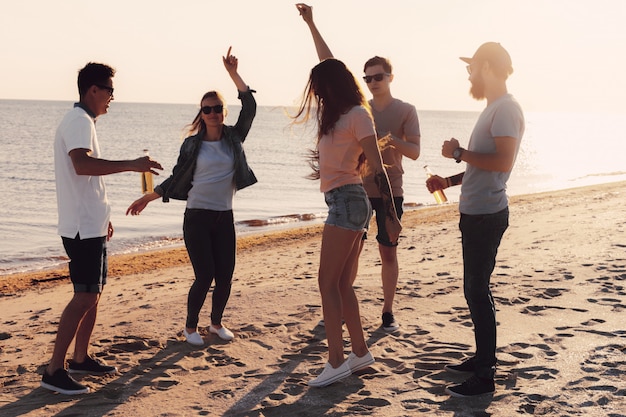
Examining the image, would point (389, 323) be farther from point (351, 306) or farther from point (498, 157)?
point (498, 157)

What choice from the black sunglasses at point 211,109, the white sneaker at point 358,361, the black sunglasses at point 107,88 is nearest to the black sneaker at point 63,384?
the white sneaker at point 358,361

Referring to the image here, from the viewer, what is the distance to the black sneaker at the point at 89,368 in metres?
4.88

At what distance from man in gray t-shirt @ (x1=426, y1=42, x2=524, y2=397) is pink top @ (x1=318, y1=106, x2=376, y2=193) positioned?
1.79ft

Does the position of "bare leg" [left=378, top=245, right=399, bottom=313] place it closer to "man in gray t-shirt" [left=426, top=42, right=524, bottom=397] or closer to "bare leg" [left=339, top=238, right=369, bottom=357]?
"bare leg" [left=339, top=238, right=369, bottom=357]

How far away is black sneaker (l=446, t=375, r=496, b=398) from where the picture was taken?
439 cm

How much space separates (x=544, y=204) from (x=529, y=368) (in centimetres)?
1420

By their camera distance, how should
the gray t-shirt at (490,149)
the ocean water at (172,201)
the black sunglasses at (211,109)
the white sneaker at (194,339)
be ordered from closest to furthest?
the gray t-shirt at (490,149), the black sunglasses at (211,109), the white sneaker at (194,339), the ocean water at (172,201)

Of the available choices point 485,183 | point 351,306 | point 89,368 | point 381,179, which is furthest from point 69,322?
point 485,183

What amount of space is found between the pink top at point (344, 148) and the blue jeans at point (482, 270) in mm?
787

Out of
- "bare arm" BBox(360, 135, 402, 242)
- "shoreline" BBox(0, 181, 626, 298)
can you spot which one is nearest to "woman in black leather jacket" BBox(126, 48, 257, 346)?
"bare arm" BBox(360, 135, 402, 242)

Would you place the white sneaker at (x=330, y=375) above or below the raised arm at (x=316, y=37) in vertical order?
below

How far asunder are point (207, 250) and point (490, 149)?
7.73ft

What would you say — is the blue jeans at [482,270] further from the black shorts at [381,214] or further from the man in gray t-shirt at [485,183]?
the black shorts at [381,214]

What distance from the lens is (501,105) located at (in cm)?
418
